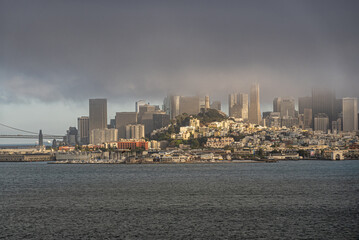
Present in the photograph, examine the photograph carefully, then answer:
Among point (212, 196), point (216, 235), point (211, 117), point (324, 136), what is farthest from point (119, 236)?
point (211, 117)

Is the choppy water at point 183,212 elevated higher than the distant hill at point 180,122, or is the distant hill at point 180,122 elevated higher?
the distant hill at point 180,122

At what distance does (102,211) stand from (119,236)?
761cm

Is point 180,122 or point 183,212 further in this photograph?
point 180,122

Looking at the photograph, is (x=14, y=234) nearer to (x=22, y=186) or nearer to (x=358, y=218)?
(x=358, y=218)

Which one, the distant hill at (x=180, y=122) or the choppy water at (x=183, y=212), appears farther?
the distant hill at (x=180, y=122)

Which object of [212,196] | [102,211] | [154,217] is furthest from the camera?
[212,196]

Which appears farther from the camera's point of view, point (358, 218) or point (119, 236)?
point (358, 218)

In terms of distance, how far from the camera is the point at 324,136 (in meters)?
163

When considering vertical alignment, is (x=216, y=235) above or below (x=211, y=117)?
below

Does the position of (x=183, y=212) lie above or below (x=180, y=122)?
below

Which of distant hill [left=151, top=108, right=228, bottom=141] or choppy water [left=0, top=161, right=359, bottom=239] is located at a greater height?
distant hill [left=151, top=108, right=228, bottom=141]

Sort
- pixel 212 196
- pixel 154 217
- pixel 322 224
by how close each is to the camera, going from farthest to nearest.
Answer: pixel 212 196
pixel 154 217
pixel 322 224

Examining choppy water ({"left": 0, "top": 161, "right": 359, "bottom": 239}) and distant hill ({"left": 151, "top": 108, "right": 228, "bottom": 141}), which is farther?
distant hill ({"left": 151, "top": 108, "right": 228, "bottom": 141})

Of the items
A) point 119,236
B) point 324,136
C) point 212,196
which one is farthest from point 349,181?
point 324,136
